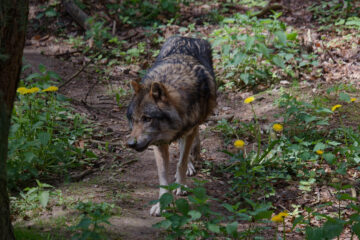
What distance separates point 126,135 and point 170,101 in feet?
6.12

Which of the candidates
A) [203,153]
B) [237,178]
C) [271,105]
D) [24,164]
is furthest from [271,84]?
[24,164]

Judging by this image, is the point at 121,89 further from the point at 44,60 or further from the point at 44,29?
the point at 44,29

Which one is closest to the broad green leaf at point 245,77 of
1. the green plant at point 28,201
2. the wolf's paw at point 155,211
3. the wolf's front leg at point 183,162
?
the wolf's front leg at point 183,162

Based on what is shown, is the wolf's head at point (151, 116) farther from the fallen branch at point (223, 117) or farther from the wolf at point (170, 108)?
the fallen branch at point (223, 117)

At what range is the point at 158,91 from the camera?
4.36 metres

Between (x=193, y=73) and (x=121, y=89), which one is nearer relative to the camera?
(x=193, y=73)

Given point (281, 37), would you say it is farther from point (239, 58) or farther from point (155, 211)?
point (155, 211)

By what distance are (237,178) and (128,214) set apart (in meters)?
1.73

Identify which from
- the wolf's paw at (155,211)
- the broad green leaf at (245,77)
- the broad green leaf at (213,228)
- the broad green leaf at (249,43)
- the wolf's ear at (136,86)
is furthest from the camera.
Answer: the broad green leaf at (245,77)

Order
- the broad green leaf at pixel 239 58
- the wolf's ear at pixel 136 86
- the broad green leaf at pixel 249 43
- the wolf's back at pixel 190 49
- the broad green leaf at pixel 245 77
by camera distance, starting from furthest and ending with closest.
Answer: the broad green leaf at pixel 245 77, the broad green leaf at pixel 239 58, the broad green leaf at pixel 249 43, the wolf's back at pixel 190 49, the wolf's ear at pixel 136 86

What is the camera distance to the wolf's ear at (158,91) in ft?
14.2

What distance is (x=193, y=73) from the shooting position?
5.00 meters

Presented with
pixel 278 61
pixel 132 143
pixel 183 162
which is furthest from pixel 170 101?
pixel 278 61

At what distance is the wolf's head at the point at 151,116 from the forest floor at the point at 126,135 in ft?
2.42
